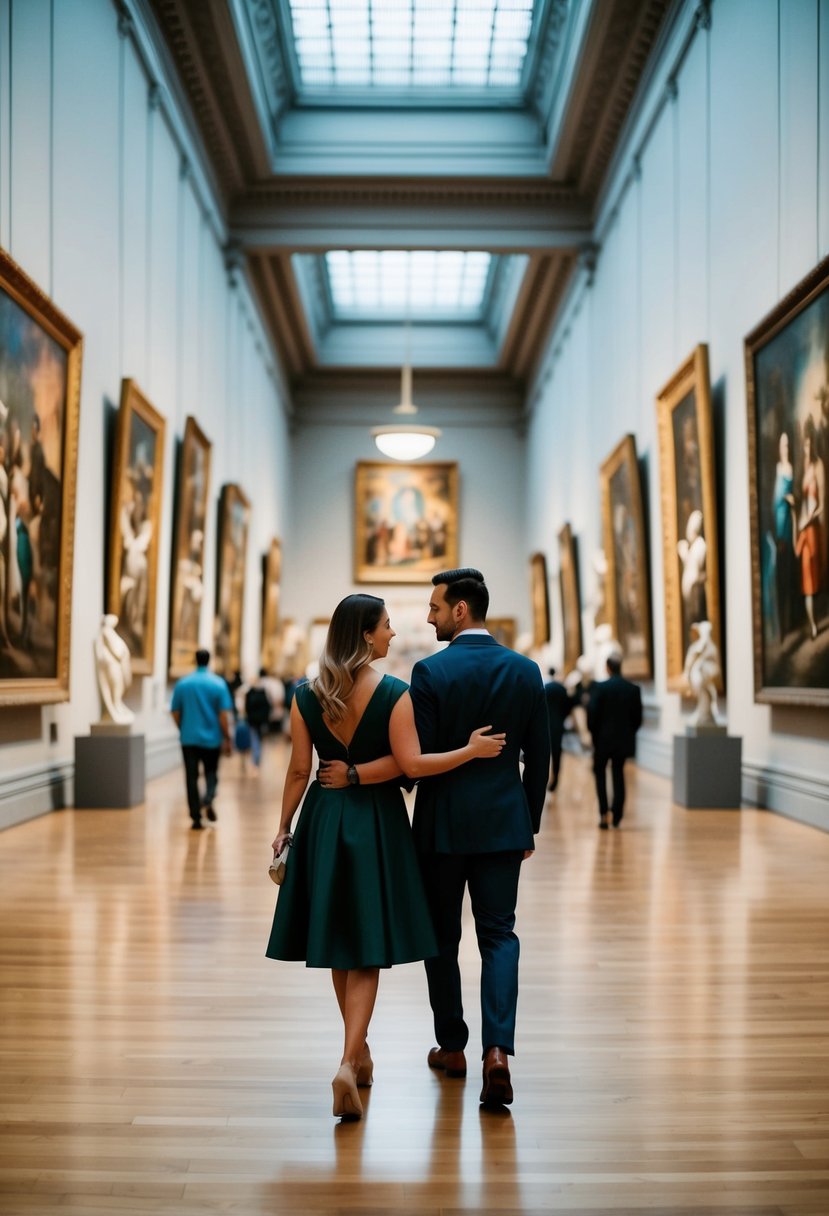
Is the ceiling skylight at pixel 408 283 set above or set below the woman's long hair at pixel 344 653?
above

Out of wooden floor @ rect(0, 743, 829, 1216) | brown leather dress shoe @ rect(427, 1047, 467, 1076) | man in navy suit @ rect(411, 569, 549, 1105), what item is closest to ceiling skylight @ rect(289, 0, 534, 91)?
wooden floor @ rect(0, 743, 829, 1216)

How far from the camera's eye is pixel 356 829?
151 inches

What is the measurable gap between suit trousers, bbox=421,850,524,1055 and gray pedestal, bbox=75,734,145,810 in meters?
8.27

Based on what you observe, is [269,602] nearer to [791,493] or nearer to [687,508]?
[687,508]

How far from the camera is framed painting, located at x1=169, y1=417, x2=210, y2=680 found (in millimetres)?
16516

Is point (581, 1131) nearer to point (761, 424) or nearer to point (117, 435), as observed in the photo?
point (761, 424)

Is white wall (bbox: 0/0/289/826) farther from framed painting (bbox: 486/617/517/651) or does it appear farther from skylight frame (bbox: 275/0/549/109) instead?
framed painting (bbox: 486/617/517/651)

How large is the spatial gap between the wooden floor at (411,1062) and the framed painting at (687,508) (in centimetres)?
591

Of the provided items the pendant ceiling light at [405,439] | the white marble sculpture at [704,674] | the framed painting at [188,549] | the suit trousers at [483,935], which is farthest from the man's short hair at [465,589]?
the pendant ceiling light at [405,439]

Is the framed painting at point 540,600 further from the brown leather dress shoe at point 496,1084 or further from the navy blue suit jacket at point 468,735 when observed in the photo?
the brown leather dress shoe at point 496,1084

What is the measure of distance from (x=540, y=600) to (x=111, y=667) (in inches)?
700

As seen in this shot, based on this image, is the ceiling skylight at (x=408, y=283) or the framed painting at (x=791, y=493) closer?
the framed painting at (x=791, y=493)

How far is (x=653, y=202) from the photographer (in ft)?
55.3

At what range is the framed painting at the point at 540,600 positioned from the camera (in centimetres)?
2840
